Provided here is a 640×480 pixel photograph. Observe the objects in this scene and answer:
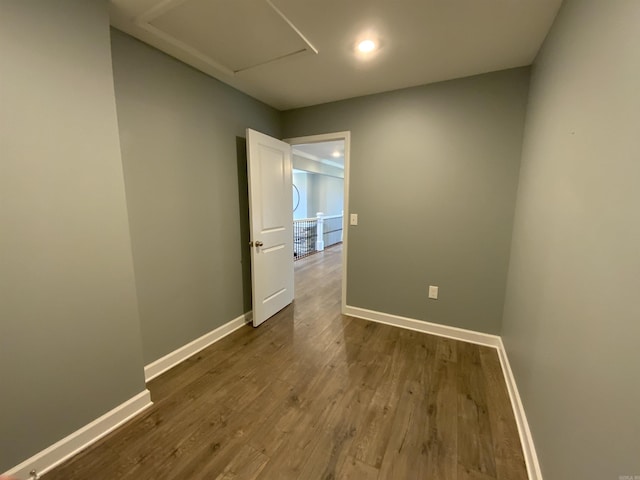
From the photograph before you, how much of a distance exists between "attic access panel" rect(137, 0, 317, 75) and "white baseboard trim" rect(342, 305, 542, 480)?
2.50 meters

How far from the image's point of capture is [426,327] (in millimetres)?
2598

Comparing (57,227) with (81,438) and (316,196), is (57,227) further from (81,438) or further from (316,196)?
(316,196)

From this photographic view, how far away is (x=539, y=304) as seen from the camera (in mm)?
1377

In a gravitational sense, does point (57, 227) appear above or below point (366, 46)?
below

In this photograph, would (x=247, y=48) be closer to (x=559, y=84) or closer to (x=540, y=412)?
(x=559, y=84)

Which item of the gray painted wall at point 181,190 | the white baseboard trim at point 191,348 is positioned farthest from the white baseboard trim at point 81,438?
the gray painted wall at point 181,190

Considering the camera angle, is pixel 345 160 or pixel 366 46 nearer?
pixel 366 46

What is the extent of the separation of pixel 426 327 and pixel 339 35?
2.56 meters

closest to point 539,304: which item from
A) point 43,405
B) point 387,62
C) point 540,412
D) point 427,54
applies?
point 540,412

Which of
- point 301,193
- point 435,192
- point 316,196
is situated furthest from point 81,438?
point 316,196

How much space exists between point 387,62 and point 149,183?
6.48ft

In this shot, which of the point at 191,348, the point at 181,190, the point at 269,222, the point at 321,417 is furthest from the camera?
the point at 269,222

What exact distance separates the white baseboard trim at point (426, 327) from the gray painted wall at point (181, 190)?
1.33 meters

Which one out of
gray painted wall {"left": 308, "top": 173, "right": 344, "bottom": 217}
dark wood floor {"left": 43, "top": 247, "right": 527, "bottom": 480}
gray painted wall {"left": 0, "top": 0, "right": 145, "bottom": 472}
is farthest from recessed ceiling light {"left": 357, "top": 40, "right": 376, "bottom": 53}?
gray painted wall {"left": 308, "top": 173, "right": 344, "bottom": 217}
